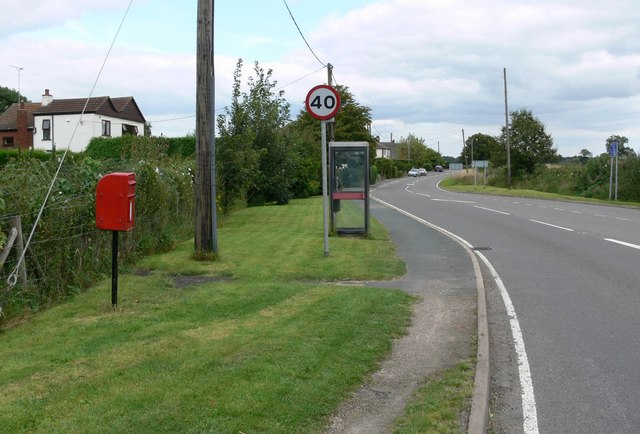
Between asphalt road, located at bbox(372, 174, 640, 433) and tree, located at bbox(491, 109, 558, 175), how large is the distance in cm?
4933

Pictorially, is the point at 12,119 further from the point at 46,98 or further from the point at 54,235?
the point at 54,235

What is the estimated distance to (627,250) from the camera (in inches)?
570

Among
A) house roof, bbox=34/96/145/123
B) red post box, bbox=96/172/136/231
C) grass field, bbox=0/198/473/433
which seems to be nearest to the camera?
grass field, bbox=0/198/473/433

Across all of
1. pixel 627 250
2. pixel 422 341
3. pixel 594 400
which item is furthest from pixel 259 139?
pixel 594 400

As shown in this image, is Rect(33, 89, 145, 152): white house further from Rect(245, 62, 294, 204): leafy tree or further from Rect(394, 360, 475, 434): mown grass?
Rect(394, 360, 475, 434): mown grass

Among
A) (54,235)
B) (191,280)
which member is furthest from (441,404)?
(191,280)

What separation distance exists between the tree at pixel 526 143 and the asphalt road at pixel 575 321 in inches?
1942

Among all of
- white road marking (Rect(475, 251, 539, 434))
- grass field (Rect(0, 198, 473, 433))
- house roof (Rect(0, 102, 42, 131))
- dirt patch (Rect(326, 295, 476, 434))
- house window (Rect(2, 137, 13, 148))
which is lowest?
white road marking (Rect(475, 251, 539, 434))

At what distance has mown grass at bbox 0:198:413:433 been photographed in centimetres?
475

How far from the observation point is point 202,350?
6387mm

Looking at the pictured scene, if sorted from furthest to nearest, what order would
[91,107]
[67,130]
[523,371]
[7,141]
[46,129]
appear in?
[7,141] < [46,129] < [67,130] < [91,107] < [523,371]

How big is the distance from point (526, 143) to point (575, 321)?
6134 centimetres

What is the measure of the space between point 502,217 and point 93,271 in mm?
18215

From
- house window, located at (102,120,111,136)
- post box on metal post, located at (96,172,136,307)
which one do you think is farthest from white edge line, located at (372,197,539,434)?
house window, located at (102,120,111,136)
